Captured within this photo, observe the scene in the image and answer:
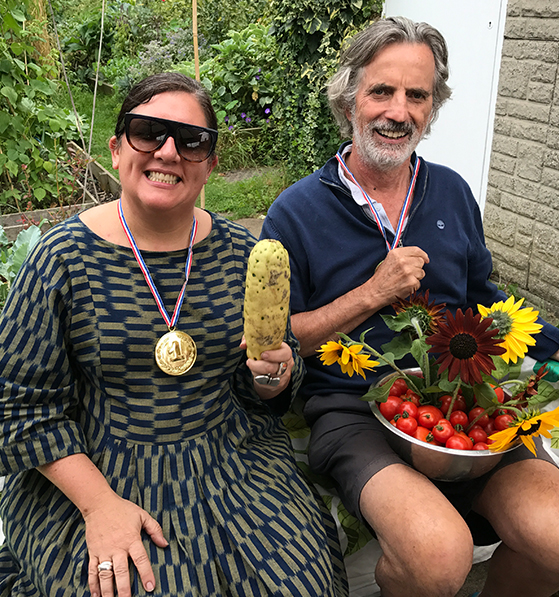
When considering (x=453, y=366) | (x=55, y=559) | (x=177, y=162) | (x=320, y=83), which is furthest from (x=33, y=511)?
(x=320, y=83)

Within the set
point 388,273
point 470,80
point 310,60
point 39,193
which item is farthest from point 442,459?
point 310,60

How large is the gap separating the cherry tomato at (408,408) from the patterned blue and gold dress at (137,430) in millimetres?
433

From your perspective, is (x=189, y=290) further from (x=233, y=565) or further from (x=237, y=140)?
(x=237, y=140)

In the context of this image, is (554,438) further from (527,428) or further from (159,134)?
(159,134)

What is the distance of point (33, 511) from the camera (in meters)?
1.74

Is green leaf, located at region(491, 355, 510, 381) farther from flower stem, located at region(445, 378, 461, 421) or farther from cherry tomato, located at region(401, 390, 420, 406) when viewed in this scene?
cherry tomato, located at region(401, 390, 420, 406)

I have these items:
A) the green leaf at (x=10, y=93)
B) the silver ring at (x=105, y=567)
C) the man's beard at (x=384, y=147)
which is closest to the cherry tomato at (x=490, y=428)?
the man's beard at (x=384, y=147)

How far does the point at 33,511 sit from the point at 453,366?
1.30m

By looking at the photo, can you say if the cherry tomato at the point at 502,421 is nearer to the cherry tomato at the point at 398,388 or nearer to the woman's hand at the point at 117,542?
the cherry tomato at the point at 398,388

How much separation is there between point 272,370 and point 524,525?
0.92 m

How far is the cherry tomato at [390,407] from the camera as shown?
1.96m

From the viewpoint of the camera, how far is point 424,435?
6.11 ft

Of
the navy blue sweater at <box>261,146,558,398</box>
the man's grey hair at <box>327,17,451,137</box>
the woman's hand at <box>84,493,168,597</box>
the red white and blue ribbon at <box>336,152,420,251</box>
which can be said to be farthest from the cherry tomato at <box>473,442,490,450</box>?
the man's grey hair at <box>327,17,451,137</box>

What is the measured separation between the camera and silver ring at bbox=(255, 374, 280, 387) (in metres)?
1.78
